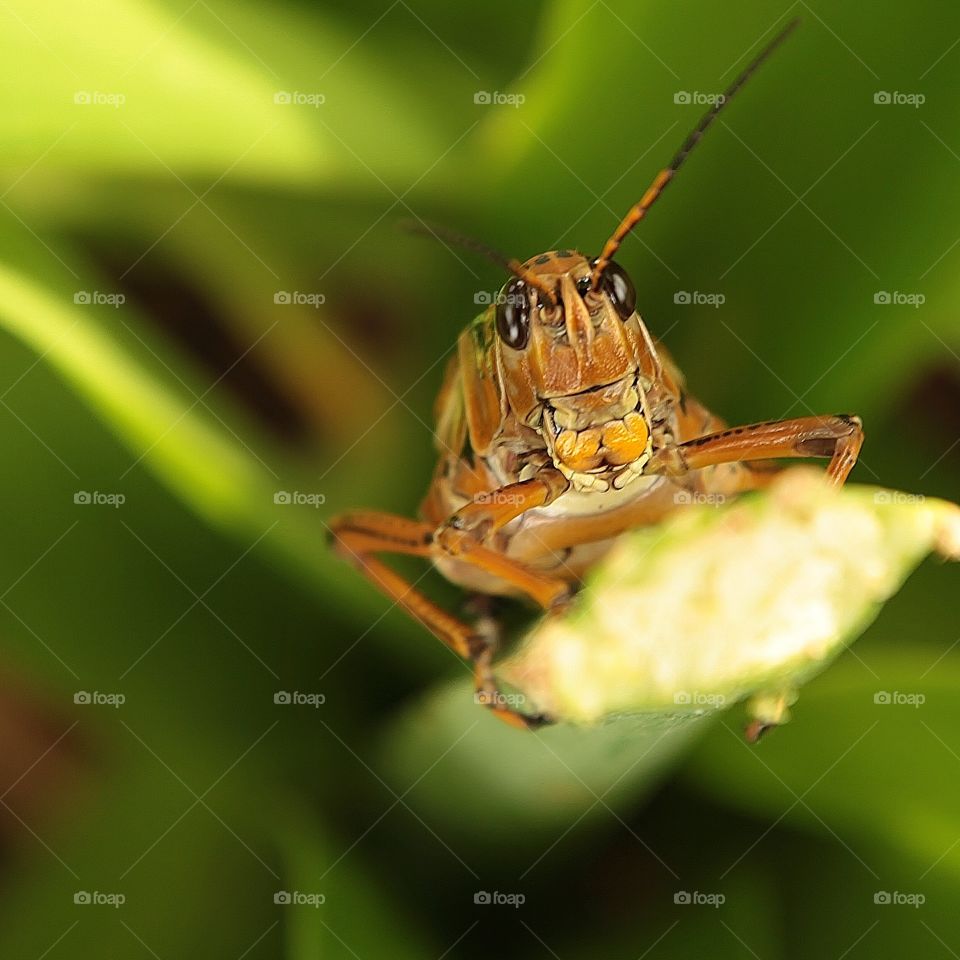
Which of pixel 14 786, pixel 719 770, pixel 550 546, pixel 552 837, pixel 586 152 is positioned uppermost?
pixel 586 152

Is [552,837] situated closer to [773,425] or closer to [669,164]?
[773,425]

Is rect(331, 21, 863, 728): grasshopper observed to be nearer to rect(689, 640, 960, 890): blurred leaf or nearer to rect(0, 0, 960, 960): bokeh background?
rect(0, 0, 960, 960): bokeh background

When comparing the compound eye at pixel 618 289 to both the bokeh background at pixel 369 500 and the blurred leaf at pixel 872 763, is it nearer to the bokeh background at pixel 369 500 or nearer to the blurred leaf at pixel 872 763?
the bokeh background at pixel 369 500

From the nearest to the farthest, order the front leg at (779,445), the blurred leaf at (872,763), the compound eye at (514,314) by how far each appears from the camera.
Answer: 1. the blurred leaf at (872,763)
2. the front leg at (779,445)
3. the compound eye at (514,314)

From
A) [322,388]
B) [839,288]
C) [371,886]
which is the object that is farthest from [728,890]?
[322,388]

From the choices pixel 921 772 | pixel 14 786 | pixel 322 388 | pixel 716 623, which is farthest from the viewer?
pixel 322 388

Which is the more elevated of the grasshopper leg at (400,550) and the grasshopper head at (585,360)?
the grasshopper head at (585,360)

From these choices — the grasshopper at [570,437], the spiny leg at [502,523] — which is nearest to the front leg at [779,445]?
the grasshopper at [570,437]

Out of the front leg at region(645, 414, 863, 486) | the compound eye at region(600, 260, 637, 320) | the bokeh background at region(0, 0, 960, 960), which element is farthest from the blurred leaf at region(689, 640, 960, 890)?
the compound eye at region(600, 260, 637, 320)
